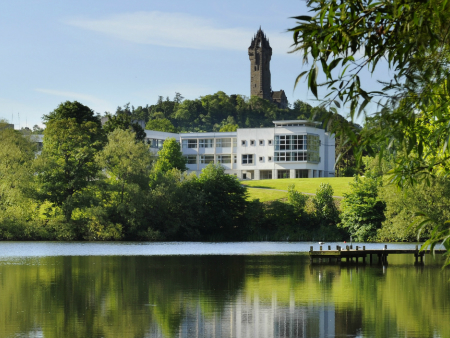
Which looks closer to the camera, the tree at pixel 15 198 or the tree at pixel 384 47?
the tree at pixel 384 47

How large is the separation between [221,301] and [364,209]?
52.3 metres

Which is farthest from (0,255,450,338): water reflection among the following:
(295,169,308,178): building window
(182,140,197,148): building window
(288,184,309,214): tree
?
(182,140,197,148): building window

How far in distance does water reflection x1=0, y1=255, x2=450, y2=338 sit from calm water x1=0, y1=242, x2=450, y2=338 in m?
0.03

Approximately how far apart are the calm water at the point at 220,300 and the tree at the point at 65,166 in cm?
3082

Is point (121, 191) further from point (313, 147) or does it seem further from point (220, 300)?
point (313, 147)

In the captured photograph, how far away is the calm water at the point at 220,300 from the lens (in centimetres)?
1758

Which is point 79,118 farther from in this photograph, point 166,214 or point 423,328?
point 423,328

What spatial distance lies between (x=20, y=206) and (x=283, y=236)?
97.6ft

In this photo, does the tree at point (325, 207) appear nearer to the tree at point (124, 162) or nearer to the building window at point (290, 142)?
the tree at point (124, 162)

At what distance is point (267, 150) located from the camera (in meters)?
130

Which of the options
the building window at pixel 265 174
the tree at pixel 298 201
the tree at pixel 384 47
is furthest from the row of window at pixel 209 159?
the tree at pixel 384 47

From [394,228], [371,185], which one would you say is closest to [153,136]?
[371,185]

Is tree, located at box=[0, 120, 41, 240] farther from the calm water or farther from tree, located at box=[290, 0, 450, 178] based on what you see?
tree, located at box=[290, 0, 450, 178]

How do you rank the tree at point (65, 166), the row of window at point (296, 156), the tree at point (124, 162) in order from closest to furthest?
the tree at point (65, 166) → the tree at point (124, 162) → the row of window at point (296, 156)
